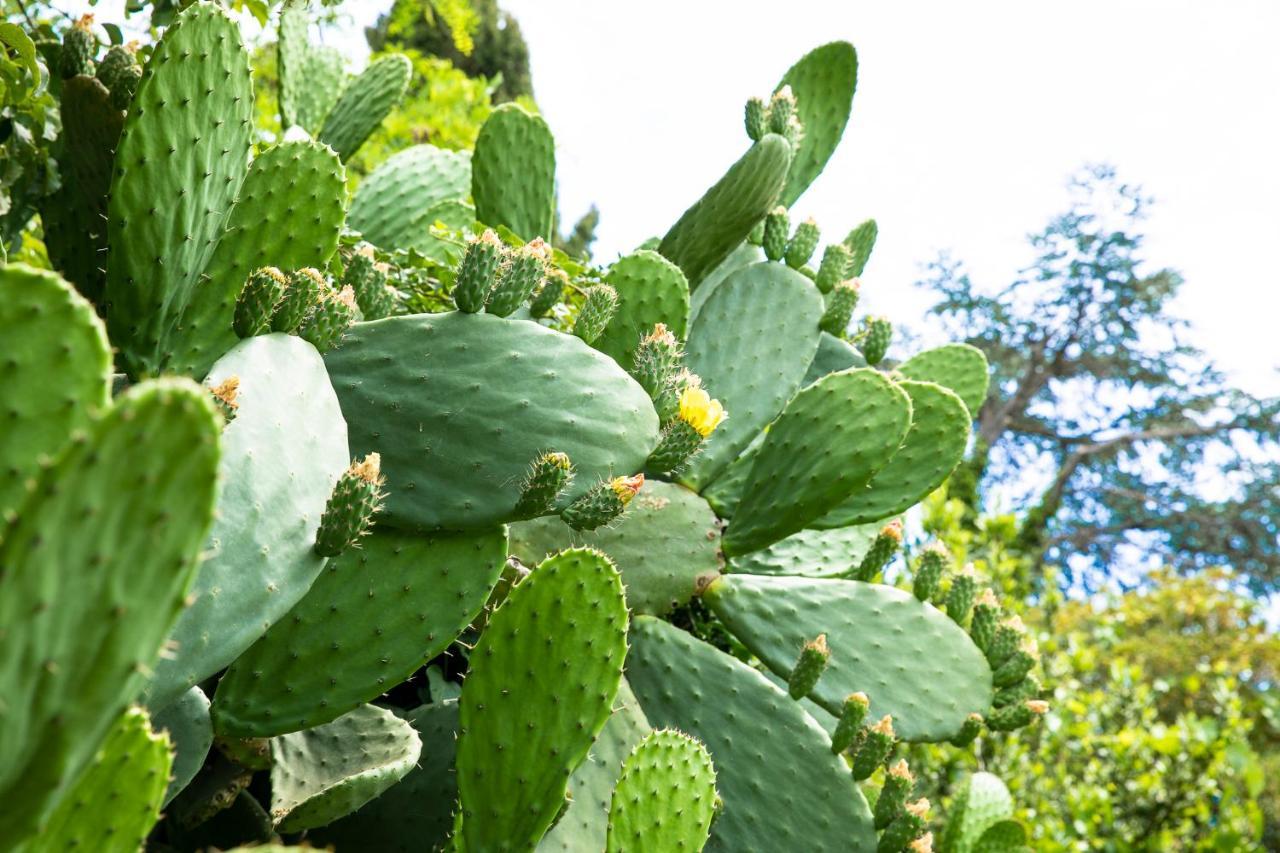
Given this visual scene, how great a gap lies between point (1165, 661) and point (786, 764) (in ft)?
27.7

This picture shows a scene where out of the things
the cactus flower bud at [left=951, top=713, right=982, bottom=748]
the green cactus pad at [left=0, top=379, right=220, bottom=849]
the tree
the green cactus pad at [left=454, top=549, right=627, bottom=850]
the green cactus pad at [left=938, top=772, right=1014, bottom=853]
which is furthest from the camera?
the tree

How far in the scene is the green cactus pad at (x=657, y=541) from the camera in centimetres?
150

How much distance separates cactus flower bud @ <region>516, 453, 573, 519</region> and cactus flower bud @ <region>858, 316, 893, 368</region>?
1.11 m

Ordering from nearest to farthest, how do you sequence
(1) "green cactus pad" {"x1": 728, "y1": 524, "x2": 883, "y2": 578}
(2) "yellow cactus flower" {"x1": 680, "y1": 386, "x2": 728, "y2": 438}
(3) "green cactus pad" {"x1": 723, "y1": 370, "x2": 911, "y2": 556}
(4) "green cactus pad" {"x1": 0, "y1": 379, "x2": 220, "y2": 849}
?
(4) "green cactus pad" {"x1": 0, "y1": 379, "x2": 220, "y2": 849}, (2) "yellow cactus flower" {"x1": 680, "y1": 386, "x2": 728, "y2": 438}, (3) "green cactus pad" {"x1": 723, "y1": 370, "x2": 911, "y2": 556}, (1) "green cactus pad" {"x1": 728, "y1": 524, "x2": 883, "y2": 578}

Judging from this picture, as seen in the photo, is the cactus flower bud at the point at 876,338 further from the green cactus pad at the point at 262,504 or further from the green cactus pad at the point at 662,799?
the green cactus pad at the point at 262,504

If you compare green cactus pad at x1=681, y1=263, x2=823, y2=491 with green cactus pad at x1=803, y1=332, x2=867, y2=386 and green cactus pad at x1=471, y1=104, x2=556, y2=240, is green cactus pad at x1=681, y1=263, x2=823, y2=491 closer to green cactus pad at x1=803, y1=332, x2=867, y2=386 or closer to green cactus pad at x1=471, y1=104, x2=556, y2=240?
green cactus pad at x1=803, y1=332, x2=867, y2=386

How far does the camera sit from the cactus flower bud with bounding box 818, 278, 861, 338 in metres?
→ 1.98

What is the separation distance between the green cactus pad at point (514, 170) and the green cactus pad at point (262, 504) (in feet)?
3.04

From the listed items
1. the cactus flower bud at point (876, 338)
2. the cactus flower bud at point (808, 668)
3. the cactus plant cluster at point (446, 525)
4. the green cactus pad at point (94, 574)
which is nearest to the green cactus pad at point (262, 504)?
the cactus plant cluster at point (446, 525)

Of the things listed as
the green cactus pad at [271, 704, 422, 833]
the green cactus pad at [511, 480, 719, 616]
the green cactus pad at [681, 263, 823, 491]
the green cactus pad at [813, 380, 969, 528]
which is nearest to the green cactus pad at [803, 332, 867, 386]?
→ the green cactus pad at [681, 263, 823, 491]

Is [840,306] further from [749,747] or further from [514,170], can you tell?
[749,747]

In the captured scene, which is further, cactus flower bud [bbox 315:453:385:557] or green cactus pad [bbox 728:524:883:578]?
green cactus pad [bbox 728:524:883:578]

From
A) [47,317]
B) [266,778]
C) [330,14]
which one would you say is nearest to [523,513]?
[266,778]

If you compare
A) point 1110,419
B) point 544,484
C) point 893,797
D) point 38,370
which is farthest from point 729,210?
point 1110,419
